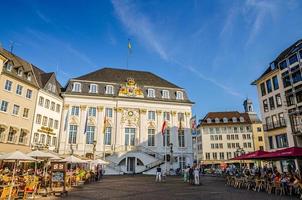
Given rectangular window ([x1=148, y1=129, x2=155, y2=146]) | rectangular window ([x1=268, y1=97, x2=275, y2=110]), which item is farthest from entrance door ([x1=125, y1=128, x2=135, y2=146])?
rectangular window ([x1=268, y1=97, x2=275, y2=110])

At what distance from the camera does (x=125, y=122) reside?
41969mm

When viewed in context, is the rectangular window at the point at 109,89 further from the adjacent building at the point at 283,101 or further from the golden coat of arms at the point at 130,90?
the adjacent building at the point at 283,101

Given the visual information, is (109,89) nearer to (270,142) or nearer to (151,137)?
(151,137)

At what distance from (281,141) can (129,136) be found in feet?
81.1

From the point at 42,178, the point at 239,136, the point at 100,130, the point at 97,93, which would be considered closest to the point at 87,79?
the point at 97,93

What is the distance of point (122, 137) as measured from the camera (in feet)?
134

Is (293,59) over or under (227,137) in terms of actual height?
over

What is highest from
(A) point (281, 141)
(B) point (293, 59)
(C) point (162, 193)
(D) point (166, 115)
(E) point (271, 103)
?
(B) point (293, 59)

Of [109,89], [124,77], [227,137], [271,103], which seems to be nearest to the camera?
[271,103]

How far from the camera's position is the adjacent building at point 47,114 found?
3369cm

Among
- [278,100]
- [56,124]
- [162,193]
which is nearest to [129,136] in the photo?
[56,124]

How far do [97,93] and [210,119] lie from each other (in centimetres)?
4474

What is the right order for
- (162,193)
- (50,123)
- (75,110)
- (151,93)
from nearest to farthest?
1. (162,193)
2. (50,123)
3. (75,110)
4. (151,93)

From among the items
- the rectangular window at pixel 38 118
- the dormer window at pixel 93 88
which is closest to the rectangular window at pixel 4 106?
the rectangular window at pixel 38 118
